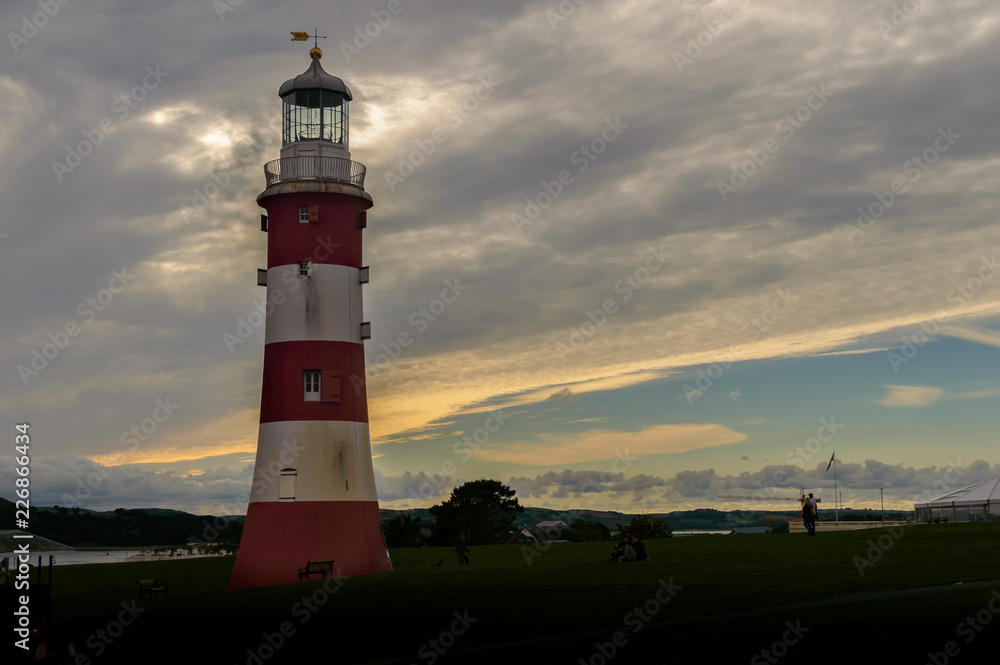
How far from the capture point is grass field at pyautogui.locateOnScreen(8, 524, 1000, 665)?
18.2 metres

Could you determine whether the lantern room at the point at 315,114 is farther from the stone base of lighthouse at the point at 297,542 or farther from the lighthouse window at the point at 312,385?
the stone base of lighthouse at the point at 297,542

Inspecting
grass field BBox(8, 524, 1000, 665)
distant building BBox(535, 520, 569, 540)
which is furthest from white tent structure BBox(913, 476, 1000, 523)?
distant building BBox(535, 520, 569, 540)

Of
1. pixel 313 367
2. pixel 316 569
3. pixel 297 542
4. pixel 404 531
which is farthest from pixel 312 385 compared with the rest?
pixel 404 531

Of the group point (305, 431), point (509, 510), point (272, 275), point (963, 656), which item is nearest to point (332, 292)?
point (272, 275)

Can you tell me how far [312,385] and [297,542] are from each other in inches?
252

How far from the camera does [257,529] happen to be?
37750mm

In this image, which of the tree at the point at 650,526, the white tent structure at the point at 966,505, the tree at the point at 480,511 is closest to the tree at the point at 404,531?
the tree at the point at 480,511

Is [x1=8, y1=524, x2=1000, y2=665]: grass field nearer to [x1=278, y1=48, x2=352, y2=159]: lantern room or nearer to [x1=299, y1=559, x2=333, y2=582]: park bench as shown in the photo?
[x1=299, y1=559, x2=333, y2=582]: park bench

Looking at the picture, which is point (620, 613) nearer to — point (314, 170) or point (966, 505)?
point (314, 170)

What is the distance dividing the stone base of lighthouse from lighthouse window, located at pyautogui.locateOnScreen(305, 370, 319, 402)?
429 centimetres

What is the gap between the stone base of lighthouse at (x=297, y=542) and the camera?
37094 mm

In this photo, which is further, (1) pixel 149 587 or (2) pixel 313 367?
(2) pixel 313 367

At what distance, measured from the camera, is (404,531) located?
102625 mm

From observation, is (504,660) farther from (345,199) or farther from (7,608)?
(345,199)
